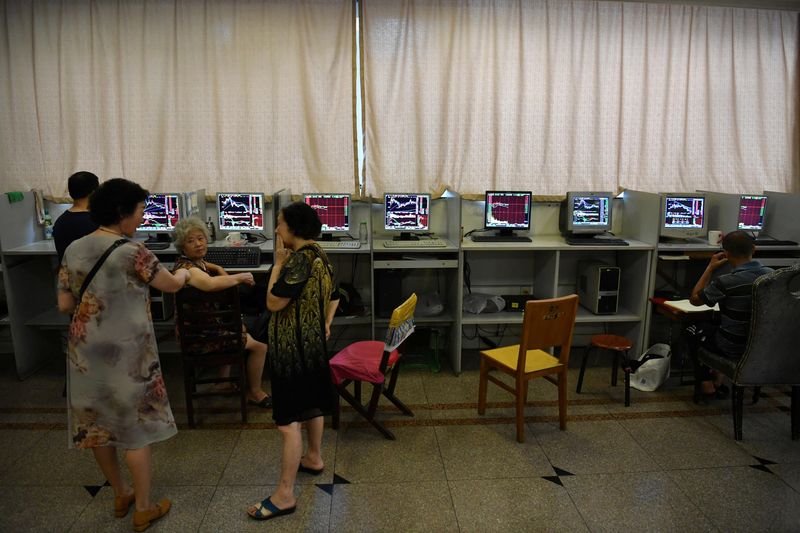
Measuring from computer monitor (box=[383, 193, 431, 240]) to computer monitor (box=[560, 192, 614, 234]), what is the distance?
1.11 m

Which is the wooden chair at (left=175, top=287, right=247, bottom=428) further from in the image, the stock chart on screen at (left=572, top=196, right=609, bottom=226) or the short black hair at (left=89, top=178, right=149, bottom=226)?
the stock chart on screen at (left=572, top=196, right=609, bottom=226)

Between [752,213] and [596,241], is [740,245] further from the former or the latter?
[752,213]

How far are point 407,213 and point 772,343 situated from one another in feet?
8.27

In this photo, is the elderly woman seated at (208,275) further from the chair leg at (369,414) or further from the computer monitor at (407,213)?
the computer monitor at (407,213)

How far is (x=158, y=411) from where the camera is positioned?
2264 millimetres

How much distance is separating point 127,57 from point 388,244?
2.48 metres

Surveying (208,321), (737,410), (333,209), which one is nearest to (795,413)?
(737,410)

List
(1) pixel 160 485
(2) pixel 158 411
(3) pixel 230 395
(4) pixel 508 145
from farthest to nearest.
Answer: (4) pixel 508 145
(3) pixel 230 395
(1) pixel 160 485
(2) pixel 158 411

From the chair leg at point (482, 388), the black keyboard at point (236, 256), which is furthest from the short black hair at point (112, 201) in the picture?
the chair leg at point (482, 388)

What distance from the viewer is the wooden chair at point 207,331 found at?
10.1ft

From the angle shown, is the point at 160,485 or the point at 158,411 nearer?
the point at 158,411

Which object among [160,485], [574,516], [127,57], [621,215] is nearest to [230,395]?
[160,485]

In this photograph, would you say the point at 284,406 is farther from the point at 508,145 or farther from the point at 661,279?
the point at 661,279

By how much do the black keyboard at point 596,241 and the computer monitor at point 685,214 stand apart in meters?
0.41
